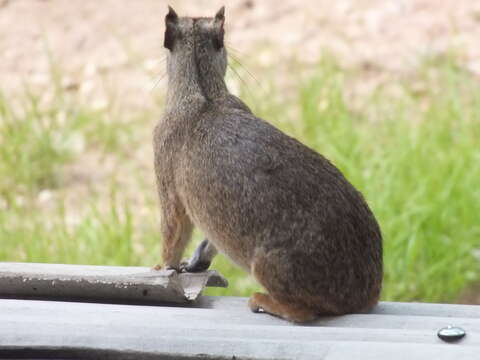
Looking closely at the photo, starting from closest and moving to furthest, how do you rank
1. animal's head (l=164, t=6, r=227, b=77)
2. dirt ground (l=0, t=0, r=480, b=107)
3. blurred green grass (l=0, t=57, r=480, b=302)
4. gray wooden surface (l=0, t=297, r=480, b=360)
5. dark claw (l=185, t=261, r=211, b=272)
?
gray wooden surface (l=0, t=297, r=480, b=360) → dark claw (l=185, t=261, r=211, b=272) → animal's head (l=164, t=6, r=227, b=77) → blurred green grass (l=0, t=57, r=480, b=302) → dirt ground (l=0, t=0, r=480, b=107)

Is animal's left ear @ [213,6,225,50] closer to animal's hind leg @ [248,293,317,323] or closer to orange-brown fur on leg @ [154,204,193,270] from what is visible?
orange-brown fur on leg @ [154,204,193,270]

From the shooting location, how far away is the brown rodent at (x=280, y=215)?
9.57ft

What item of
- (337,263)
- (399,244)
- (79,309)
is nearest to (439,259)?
(399,244)

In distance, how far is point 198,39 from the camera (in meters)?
3.45

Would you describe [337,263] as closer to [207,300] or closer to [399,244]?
[207,300]

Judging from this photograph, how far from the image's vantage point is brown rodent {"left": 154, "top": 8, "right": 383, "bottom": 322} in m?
2.92

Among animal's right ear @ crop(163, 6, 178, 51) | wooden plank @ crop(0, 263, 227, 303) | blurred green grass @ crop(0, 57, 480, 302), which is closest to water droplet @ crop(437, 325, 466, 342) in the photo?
wooden plank @ crop(0, 263, 227, 303)

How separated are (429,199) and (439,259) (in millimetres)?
316

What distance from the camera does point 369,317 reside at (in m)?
2.87

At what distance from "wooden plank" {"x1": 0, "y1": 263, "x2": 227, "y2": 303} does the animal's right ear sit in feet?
2.61

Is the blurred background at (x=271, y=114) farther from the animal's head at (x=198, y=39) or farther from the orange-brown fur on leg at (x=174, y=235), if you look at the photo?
the orange-brown fur on leg at (x=174, y=235)

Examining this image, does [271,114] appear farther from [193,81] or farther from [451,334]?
[451,334]

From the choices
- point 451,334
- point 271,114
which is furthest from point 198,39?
point 271,114

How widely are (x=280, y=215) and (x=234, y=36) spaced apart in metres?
4.26
